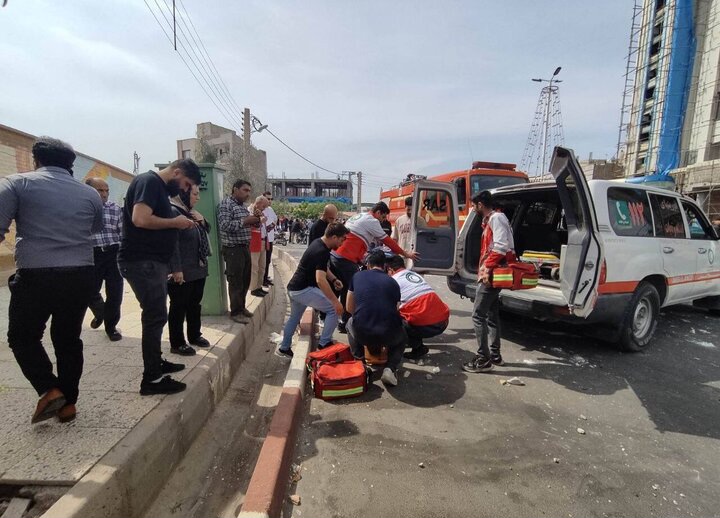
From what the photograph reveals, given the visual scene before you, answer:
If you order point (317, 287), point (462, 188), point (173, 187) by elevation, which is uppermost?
point (462, 188)

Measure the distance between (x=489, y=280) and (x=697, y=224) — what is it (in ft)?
13.2

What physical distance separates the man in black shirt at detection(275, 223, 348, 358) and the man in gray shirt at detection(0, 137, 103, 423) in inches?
80.9

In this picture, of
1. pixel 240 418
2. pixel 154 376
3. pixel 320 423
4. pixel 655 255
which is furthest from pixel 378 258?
pixel 655 255

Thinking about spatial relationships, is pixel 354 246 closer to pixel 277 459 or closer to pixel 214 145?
pixel 277 459

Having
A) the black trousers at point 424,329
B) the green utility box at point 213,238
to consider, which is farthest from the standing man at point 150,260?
the black trousers at point 424,329

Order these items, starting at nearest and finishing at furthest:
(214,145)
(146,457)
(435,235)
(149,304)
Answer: (146,457), (149,304), (435,235), (214,145)

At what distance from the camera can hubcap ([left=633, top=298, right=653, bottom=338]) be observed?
460cm

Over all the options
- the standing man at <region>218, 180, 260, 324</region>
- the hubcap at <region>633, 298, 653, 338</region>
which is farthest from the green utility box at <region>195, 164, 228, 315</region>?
the hubcap at <region>633, 298, 653, 338</region>

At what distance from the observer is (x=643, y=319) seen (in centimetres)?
467

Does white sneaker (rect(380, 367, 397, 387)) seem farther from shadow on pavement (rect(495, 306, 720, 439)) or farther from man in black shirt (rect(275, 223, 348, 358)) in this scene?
shadow on pavement (rect(495, 306, 720, 439))

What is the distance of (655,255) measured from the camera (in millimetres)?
4516

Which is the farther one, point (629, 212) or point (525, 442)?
point (629, 212)

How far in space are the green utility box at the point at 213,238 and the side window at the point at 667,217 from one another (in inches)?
213

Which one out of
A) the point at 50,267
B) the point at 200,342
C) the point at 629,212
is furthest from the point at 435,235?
the point at 50,267
